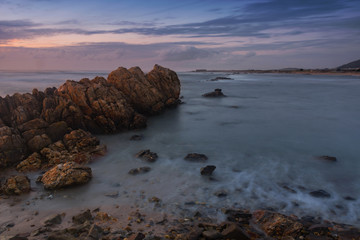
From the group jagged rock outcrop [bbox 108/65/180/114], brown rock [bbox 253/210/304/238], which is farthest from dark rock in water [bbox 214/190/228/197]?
jagged rock outcrop [bbox 108/65/180/114]

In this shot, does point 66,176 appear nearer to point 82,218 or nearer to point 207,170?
point 82,218

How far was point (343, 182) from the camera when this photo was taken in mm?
7898

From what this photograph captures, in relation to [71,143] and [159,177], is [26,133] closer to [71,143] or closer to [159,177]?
[71,143]

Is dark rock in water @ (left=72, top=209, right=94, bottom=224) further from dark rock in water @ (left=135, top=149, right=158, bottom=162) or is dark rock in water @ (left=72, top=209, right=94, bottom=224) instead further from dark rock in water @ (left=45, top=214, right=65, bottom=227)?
dark rock in water @ (left=135, top=149, right=158, bottom=162)

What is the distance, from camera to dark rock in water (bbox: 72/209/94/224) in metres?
5.67

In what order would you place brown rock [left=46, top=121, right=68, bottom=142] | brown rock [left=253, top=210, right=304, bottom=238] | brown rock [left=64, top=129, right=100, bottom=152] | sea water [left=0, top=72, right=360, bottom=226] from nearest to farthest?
brown rock [left=253, top=210, right=304, bottom=238], sea water [left=0, top=72, right=360, bottom=226], brown rock [left=64, top=129, right=100, bottom=152], brown rock [left=46, top=121, right=68, bottom=142]

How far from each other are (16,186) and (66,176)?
1.30 m

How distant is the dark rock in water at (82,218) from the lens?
18.6ft

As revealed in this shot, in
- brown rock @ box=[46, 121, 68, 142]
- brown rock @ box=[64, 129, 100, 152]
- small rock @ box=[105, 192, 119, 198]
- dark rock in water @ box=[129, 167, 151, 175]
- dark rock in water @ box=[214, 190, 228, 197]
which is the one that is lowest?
small rock @ box=[105, 192, 119, 198]

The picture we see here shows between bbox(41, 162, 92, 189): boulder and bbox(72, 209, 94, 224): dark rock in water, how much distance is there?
192 cm

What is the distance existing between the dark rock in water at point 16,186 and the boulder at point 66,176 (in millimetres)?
487

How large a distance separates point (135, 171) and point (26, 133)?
5197mm

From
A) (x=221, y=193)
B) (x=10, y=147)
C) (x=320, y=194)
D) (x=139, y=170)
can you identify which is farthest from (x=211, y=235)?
(x=10, y=147)

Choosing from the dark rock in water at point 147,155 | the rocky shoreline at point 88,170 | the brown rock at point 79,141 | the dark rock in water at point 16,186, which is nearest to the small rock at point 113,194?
the rocky shoreline at point 88,170
